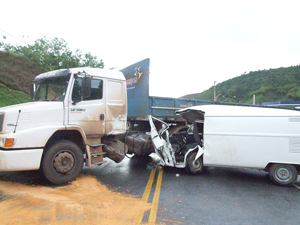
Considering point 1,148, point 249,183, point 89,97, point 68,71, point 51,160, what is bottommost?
point 249,183

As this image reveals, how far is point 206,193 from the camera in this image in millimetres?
5090

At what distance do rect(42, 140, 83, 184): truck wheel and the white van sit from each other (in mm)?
2499

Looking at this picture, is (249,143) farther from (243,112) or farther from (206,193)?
(206,193)

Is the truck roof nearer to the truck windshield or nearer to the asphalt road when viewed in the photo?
the truck windshield

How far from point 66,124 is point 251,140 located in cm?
484

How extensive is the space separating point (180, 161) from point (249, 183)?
2035mm

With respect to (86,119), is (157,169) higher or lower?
lower

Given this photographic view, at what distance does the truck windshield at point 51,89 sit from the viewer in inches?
213

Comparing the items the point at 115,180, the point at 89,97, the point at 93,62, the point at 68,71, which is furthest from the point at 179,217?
the point at 93,62

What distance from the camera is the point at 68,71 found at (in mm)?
5465

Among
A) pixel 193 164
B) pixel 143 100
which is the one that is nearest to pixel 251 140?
pixel 193 164

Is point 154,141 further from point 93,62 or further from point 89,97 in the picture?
point 93,62

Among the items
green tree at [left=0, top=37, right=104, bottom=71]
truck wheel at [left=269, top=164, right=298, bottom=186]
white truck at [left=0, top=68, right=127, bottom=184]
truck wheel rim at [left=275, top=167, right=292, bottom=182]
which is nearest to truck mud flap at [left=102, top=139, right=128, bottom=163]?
white truck at [left=0, top=68, right=127, bottom=184]

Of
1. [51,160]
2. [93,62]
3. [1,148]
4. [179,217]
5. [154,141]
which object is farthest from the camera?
[93,62]
